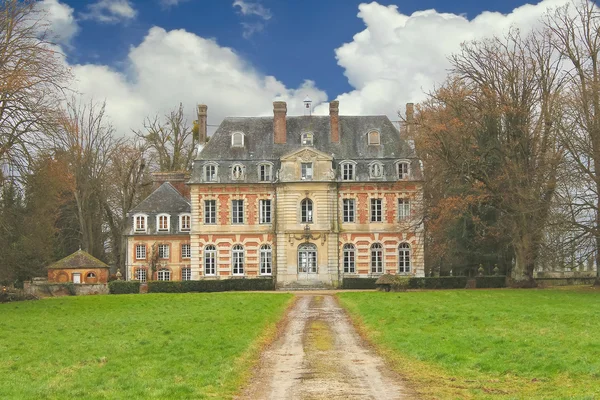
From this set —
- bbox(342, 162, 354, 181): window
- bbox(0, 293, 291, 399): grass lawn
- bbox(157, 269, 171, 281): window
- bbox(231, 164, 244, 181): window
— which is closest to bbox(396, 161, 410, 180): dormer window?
bbox(342, 162, 354, 181): window

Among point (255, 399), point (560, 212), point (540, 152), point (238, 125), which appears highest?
point (238, 125)

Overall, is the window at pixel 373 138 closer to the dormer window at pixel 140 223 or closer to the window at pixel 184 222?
the window at pixel 184 222

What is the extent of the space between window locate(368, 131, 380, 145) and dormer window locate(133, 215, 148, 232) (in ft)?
56.6

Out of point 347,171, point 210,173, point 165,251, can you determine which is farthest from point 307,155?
point 165,251

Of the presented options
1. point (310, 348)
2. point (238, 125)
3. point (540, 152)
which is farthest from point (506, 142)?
point (310, 348)

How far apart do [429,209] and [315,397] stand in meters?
33.2

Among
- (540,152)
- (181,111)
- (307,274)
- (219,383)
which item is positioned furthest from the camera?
(181,111)

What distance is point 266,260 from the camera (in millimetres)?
50562

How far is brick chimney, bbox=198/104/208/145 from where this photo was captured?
53844 mm

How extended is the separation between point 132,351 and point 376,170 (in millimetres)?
35118

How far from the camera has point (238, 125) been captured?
53031 millimetres

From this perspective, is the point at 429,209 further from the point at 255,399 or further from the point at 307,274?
the point at 255,399

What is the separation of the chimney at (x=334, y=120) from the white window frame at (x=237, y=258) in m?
9.64

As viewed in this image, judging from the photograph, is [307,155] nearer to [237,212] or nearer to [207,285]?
[237,212]
